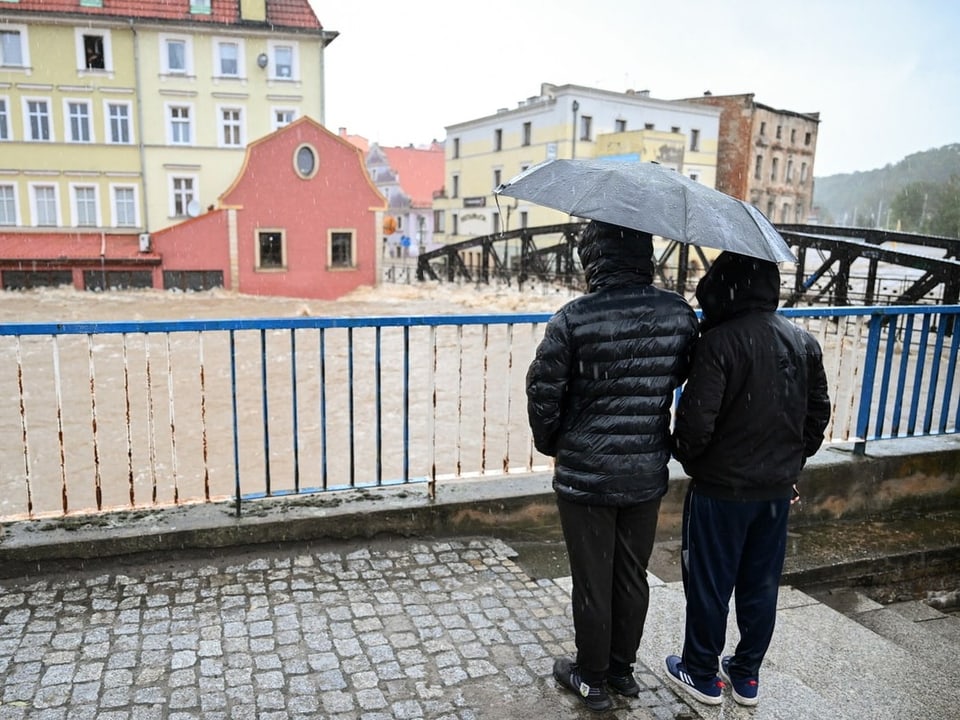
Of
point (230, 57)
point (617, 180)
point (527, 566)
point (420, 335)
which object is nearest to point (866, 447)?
point (527, 566)

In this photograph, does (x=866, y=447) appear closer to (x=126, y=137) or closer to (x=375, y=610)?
(x=375, y=610)

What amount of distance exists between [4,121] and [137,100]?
5.85 metres

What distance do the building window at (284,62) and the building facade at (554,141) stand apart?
13744 mm

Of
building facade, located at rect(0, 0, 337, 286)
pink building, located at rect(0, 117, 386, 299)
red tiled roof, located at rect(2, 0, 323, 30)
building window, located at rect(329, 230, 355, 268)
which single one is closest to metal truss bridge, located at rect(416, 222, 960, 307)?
building window, located at rect(329, 230, 355, 268)

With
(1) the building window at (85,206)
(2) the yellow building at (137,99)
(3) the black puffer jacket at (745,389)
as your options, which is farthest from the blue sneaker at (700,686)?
(1) the building window at (85,206)

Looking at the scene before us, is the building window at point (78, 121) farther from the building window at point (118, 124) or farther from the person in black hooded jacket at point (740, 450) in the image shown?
the person in black hooded jacket at point (740, 450)

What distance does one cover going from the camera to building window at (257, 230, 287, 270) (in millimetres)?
30844

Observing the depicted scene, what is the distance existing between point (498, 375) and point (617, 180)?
14269 millimetres

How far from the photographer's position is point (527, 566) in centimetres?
421

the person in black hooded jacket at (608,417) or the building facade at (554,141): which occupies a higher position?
the building facade at (554,141)

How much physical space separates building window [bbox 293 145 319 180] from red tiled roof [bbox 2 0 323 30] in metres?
8.46

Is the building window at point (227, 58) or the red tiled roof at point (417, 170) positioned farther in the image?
the red tiled roof at point (417, 170)

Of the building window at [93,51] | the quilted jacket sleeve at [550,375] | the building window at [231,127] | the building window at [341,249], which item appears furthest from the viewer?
the building window at [231,127]

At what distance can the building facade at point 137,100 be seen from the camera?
33.4m
